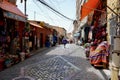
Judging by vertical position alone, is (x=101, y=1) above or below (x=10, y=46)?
above

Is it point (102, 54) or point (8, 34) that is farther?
point (8, 34)

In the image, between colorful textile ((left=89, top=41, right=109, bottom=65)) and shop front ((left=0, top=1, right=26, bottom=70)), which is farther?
shop front ((left=0, top=1, right=26, bottom=70))

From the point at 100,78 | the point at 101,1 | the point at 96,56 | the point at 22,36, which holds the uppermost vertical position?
the point at 101,1

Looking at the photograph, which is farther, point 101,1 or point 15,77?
point 101,1

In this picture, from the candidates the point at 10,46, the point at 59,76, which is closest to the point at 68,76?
the point at 59,76

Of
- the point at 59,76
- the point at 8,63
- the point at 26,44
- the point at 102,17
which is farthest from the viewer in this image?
the point at 26,44

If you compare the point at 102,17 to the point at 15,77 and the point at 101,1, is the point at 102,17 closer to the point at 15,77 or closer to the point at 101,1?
the point at 101,1

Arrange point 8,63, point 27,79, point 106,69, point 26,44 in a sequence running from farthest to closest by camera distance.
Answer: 1. point 26,44
2. point 8,63
3. point 106,69
4. point 27,79

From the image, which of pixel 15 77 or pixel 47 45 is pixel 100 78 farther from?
pixel 47 45

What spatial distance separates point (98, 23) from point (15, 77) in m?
7.28

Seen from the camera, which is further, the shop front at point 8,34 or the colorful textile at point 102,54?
the shop front at point 8,34

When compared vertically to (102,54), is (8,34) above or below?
above

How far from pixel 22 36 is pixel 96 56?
955 centimetres

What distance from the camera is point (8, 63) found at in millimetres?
13094
